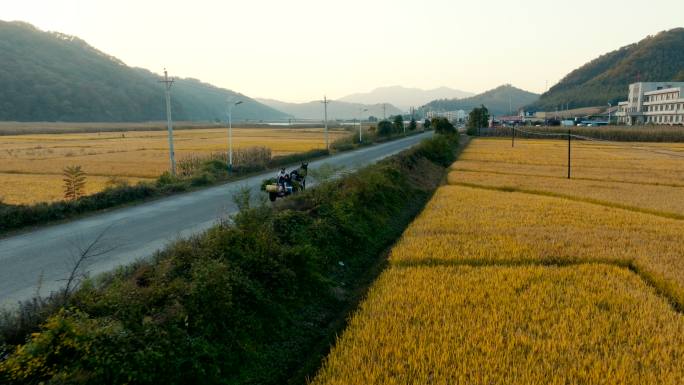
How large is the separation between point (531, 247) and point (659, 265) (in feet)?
8.80

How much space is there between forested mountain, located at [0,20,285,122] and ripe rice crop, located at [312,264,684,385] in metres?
105

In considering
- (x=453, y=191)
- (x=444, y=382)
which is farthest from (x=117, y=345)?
(x=453, y=191)

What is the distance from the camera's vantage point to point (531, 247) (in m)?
11.6

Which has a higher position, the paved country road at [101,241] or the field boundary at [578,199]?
the paved country road at [101,241]

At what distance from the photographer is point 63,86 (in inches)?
5305

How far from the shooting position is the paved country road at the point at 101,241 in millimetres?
8857

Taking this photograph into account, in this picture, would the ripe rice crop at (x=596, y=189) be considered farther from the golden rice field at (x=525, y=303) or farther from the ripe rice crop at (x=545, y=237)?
the ripe rice crop at (x=545, y=237)

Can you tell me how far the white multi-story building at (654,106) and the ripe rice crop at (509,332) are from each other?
102 meters

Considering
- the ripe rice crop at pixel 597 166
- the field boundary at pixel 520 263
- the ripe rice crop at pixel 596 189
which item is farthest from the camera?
the ripe rice crop at pixel 597 166

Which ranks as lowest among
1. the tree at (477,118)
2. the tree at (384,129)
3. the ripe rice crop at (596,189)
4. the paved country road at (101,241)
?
the ripe rice crop at (596,189)

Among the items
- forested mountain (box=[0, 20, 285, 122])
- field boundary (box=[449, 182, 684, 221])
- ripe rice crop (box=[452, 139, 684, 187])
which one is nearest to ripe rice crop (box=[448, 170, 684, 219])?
field boundary (box=[449, 182, 684, 221])

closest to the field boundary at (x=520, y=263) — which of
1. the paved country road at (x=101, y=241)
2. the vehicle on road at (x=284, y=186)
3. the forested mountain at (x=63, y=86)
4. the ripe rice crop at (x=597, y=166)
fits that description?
the paved country road at (x=101, y=241)

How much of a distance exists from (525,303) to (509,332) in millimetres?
1325

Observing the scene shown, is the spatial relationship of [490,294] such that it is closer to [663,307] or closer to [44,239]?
[663,307]
